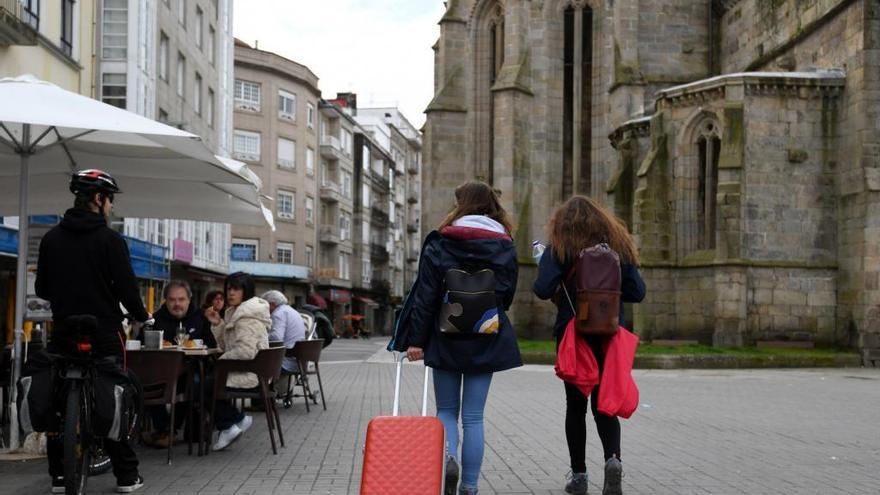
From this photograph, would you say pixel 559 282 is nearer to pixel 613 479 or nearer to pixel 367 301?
pixel 613 479

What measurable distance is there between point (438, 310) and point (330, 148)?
6183 cm

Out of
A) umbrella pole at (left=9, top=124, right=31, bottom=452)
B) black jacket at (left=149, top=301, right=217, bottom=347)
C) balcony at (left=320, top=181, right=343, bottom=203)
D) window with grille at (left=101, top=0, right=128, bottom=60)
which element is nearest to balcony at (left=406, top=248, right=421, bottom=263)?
balcony at (left=320, top=181, right=343, bottom=203)

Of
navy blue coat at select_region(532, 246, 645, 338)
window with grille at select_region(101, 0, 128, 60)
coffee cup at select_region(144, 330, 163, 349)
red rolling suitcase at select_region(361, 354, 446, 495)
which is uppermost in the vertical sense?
window with grille at select_region(101, 0, 128, 60)

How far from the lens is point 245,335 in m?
8.36

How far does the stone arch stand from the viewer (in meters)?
Answer: 26.1

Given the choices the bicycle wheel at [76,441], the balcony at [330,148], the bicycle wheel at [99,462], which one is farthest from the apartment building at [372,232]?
the bicycle wheel at [76,441]

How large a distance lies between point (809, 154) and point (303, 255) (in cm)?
4192

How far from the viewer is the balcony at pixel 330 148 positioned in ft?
219

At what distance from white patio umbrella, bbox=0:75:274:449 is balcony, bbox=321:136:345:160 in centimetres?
5529

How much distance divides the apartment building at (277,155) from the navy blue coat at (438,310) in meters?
52.2

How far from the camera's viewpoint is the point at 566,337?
6.51 meters

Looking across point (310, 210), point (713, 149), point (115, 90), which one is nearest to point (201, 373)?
point (713, 149)

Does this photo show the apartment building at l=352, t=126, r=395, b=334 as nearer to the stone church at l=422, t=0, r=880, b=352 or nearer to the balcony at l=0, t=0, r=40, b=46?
the stone church at l=422, t=0, r=880, b=352

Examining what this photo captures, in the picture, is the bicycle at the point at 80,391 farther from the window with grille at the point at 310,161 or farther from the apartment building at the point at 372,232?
the apartment building at the point at 372,232
